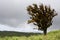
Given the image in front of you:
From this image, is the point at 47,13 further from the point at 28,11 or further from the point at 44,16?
the point at 28,11

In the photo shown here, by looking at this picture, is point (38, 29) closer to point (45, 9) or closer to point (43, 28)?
point (43, 28)

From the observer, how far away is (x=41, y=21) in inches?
1394

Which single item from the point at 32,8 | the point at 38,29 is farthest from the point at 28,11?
the point at 38,29

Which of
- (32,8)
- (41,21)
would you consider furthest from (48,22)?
(32,8)

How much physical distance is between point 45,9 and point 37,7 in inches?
54.2

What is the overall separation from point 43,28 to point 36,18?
1.79 meters

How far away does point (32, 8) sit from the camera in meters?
36.6

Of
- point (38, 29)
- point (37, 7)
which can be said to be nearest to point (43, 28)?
point (38, 29)

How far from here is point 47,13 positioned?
35750 millimetres

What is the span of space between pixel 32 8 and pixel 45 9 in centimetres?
203

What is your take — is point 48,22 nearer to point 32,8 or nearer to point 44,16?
point 44,16

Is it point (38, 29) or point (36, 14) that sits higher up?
point (36, 14)

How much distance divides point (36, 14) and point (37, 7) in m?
1.12

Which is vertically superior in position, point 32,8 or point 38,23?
point 32,8
